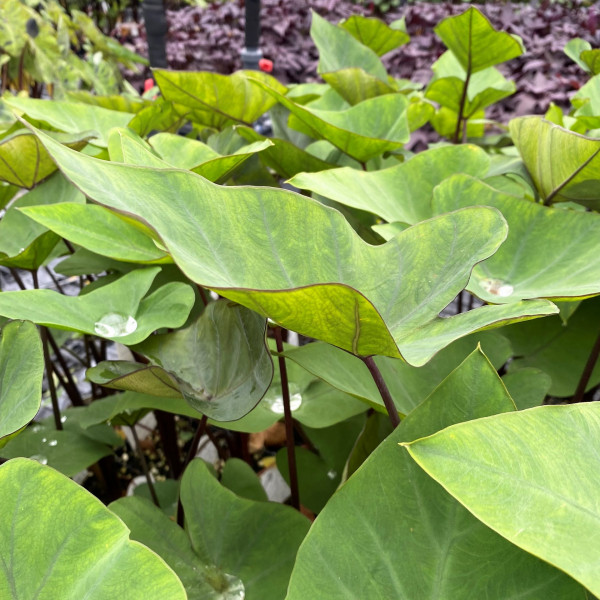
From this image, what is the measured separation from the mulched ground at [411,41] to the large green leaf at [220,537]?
227cm

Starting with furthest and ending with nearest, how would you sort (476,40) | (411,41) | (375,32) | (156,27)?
(411,41) < (156,27) < (375,32) < (476,40)

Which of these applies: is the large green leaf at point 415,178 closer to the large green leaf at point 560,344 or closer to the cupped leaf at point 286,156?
the cupped leaf at point 286,156

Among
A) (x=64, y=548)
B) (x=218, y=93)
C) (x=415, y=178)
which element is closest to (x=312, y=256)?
(x=64, y=548)

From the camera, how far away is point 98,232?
0.61 m

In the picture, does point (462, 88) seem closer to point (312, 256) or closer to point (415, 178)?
point (415, 178)

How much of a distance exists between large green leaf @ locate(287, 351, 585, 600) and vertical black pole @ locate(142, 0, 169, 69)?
55.3 inches

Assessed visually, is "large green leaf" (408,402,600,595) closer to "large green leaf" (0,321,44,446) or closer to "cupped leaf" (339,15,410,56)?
"large green leaf" (0,321,44,446)

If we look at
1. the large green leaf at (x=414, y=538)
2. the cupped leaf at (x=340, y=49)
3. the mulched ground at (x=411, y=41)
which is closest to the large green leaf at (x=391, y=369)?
the large green leaf at (x=414, y=538)

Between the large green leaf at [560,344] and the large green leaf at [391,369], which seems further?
the large green leaf at [560,344]

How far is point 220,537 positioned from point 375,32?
1044mm

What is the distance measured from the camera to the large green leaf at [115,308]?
49 cm

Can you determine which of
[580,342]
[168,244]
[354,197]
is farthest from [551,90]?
[168,244]

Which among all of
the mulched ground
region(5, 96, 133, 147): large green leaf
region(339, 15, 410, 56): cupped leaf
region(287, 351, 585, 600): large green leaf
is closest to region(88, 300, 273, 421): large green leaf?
region(287, 351, 585, 600): large green leaf

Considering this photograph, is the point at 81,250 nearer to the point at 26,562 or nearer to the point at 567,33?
the point at 26,562
